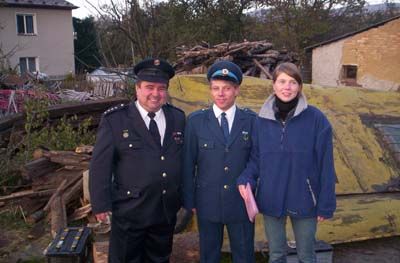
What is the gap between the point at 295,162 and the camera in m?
2.95

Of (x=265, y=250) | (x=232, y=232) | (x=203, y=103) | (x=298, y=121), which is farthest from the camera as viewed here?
(x=203, y=103)

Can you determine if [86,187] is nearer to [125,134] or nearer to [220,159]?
[125,134]

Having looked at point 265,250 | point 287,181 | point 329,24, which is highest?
point 329,24

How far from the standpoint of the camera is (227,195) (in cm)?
309

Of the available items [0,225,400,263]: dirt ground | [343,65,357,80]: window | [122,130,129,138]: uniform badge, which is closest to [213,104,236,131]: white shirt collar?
[122,130,129,138]: uniform badge

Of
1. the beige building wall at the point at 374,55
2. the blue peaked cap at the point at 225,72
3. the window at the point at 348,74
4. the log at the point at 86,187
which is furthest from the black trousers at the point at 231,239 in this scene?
the window at the point at 348,74

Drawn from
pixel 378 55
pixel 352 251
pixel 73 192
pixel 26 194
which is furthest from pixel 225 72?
pixel 378 55

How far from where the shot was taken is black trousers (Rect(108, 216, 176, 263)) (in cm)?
314

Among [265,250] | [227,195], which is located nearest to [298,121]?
[227,195]

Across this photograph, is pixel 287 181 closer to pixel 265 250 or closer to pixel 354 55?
pixel 265 250

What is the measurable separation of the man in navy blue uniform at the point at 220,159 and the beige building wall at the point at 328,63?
14.9 metres

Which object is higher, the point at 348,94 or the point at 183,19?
the point at 183,19

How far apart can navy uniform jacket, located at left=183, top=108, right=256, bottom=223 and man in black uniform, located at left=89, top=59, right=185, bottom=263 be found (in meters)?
0.09

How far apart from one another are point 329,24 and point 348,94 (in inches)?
843
